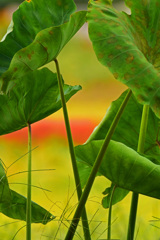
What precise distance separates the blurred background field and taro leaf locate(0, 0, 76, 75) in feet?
2.17

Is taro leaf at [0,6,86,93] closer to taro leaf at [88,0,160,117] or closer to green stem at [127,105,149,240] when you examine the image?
taro leaf at [88,0,160,117]

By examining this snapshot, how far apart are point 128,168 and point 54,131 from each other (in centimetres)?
460

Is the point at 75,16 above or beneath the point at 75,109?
above

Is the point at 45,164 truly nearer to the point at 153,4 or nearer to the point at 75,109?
the point at 75,109

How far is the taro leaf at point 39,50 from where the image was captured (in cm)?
76

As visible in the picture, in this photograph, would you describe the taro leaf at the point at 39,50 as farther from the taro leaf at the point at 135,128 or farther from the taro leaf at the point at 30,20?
the taro leaf at the point at 135,128

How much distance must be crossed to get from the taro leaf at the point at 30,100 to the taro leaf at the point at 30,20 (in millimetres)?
85

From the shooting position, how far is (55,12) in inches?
35.9

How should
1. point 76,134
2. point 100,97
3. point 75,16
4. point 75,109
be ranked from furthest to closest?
point 100,97 → point 75,109 → point 76,134 → point 75,16

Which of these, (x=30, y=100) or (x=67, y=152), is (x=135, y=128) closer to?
(x=30, y=100)

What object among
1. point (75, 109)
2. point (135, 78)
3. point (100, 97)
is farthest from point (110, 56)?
point (100, 97)

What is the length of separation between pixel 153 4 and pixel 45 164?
342 centimetres

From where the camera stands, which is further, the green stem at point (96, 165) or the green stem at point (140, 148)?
the green stem at point (140, 148)

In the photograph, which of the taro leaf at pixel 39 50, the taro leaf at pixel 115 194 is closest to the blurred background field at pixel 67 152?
the taro leaf at pixel 115 194
